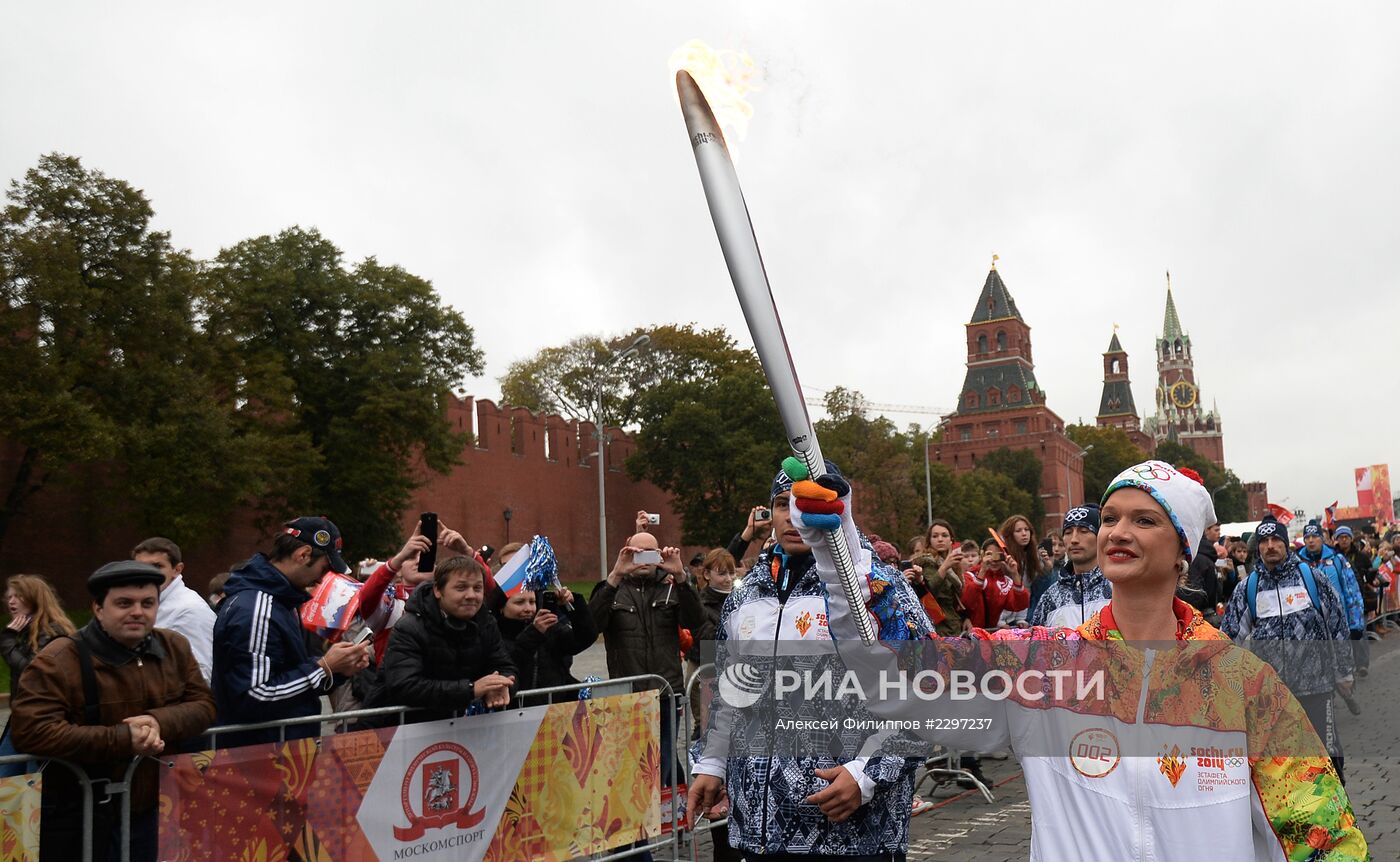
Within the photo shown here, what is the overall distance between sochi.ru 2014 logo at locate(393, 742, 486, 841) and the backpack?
5.75 m

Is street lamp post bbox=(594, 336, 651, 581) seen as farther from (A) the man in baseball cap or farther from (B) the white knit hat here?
(B) the white knit hat

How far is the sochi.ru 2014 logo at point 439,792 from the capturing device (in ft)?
16.7

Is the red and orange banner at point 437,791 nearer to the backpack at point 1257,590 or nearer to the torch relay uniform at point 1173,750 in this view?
the torch relay uniform at point 1173,750

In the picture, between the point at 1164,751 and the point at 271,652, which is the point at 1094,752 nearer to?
the point at 1164,751

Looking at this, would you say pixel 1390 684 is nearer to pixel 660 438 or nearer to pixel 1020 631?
pixel 1020 631

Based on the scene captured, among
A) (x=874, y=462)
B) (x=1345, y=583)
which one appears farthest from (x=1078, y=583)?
(x=874, y=462)

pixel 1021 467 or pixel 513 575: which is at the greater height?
pixel 1021 467

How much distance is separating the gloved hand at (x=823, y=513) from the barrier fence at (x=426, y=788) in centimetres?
253

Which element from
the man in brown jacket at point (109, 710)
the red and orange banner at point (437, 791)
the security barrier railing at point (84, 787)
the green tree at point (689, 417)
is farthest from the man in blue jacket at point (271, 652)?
the green tree at point (689, 417)

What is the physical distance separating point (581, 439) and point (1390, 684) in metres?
41.4

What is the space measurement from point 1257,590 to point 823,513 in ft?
22.4

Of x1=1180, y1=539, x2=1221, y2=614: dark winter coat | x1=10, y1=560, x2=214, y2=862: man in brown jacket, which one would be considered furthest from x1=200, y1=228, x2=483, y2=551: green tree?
x1=10, y1=560, x2=214, y2=862: man in brown jacket

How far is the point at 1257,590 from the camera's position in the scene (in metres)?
8.55

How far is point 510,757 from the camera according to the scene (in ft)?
18.2
